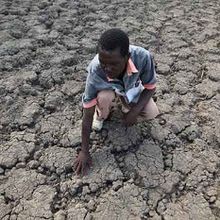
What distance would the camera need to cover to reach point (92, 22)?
11.8 feet

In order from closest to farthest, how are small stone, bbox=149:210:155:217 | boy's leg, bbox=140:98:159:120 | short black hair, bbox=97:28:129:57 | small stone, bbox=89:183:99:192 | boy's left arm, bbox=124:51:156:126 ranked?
short black hair, bbox=97:28:129:57 < small stone, bbox=149:210:155:217 < small stone, bbox=89:183:99:192 < boy's left arm, bbox=124:51:156:126 < boy's leg, bbox=140:98:159:120

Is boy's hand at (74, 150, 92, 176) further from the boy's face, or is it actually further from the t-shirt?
the boy's face

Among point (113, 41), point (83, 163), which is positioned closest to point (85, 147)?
point (83, 163)

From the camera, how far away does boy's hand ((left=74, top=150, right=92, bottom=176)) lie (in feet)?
7.29

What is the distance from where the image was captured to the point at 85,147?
225 cm

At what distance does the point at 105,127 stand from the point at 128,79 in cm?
41

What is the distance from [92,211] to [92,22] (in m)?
1.99

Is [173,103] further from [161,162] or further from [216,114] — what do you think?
[161,162]

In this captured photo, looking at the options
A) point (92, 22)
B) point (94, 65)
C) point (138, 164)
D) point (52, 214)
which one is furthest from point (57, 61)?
point (52, 214)

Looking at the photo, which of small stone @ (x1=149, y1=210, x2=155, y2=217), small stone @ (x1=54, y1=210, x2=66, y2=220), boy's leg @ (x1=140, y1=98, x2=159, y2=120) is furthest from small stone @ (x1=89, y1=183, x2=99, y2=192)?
boy's leg @ (x1=140, y1=98, x2=159, y2=120)

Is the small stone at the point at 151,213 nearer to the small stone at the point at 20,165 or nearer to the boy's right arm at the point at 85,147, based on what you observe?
the boy's right arm at the point at 85,147

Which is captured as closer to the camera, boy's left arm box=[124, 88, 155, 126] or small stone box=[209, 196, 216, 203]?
small stone box=[209, 196, 216, 203]

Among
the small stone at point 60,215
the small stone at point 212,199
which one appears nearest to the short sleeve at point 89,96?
the small stone at point 60,215

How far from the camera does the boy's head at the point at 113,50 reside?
1954 millimetres
